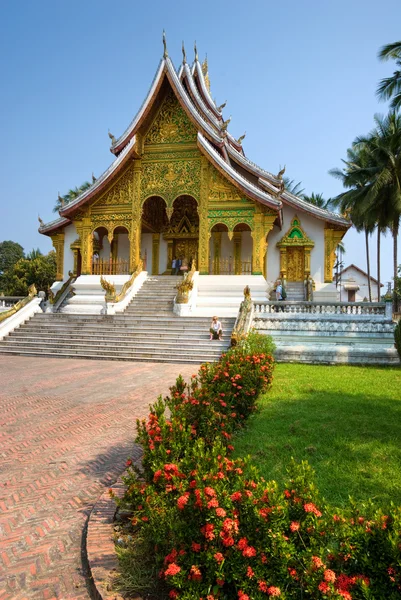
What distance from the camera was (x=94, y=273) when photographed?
2012cm

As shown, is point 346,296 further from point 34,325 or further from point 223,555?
point 223,555

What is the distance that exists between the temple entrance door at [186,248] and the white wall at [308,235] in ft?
14.0

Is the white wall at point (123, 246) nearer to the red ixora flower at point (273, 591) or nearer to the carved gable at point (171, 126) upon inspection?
the carved gable at point (171, 126)

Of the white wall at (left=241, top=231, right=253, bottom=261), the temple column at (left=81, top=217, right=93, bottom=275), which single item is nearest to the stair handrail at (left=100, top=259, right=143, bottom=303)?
the temple column at (left=81, top=217, right=93, bottom=275)

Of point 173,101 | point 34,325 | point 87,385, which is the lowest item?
point 87,385

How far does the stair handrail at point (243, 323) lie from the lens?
38.0 feet

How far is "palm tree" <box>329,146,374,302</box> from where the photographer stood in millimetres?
27156

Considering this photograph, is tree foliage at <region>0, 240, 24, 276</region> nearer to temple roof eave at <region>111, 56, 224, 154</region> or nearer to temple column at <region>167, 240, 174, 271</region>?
temple column at <region>167, 240, 174, 271</region>

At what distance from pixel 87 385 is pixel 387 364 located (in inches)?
307

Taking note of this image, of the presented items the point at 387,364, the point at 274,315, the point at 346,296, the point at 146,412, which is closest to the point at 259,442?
the point at 146,412

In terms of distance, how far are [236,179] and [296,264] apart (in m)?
6.16

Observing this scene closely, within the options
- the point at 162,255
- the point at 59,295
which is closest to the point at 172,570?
the point at 59,295

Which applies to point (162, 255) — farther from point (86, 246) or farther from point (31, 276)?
point (31, 276)

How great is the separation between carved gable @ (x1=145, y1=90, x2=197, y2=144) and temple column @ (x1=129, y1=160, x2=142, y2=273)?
1.67 m
